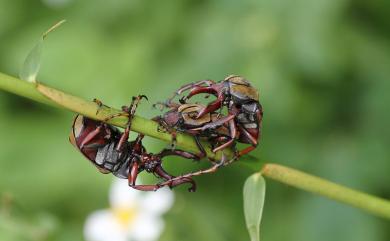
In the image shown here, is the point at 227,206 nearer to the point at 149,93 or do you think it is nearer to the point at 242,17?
the point at 149,93

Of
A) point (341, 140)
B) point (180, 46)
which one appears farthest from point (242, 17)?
point (341, 140)

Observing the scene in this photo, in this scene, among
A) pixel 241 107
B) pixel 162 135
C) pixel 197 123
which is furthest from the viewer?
pixel 241 107

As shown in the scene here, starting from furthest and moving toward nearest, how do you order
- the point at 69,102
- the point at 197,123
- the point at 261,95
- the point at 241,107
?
the point at 261,95 → the point at 241,107 → the point at 197,123 → the point at 69,102

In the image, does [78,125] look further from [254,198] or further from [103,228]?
[103,228]

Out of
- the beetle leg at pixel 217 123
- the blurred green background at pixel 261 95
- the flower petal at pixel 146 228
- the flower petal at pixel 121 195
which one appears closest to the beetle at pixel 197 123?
the beetle leg at pixel 217 123

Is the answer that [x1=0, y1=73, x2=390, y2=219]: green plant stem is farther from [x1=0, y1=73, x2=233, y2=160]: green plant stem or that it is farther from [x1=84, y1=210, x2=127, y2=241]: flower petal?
[x1=84, y1=210, x2=127, y2=241]: flower petal

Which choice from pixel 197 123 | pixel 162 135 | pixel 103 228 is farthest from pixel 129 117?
pixel 103 228

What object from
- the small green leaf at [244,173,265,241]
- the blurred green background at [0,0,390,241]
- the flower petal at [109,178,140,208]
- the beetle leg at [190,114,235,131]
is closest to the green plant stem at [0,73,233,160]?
the beetle leg at [190,114,235,131]
